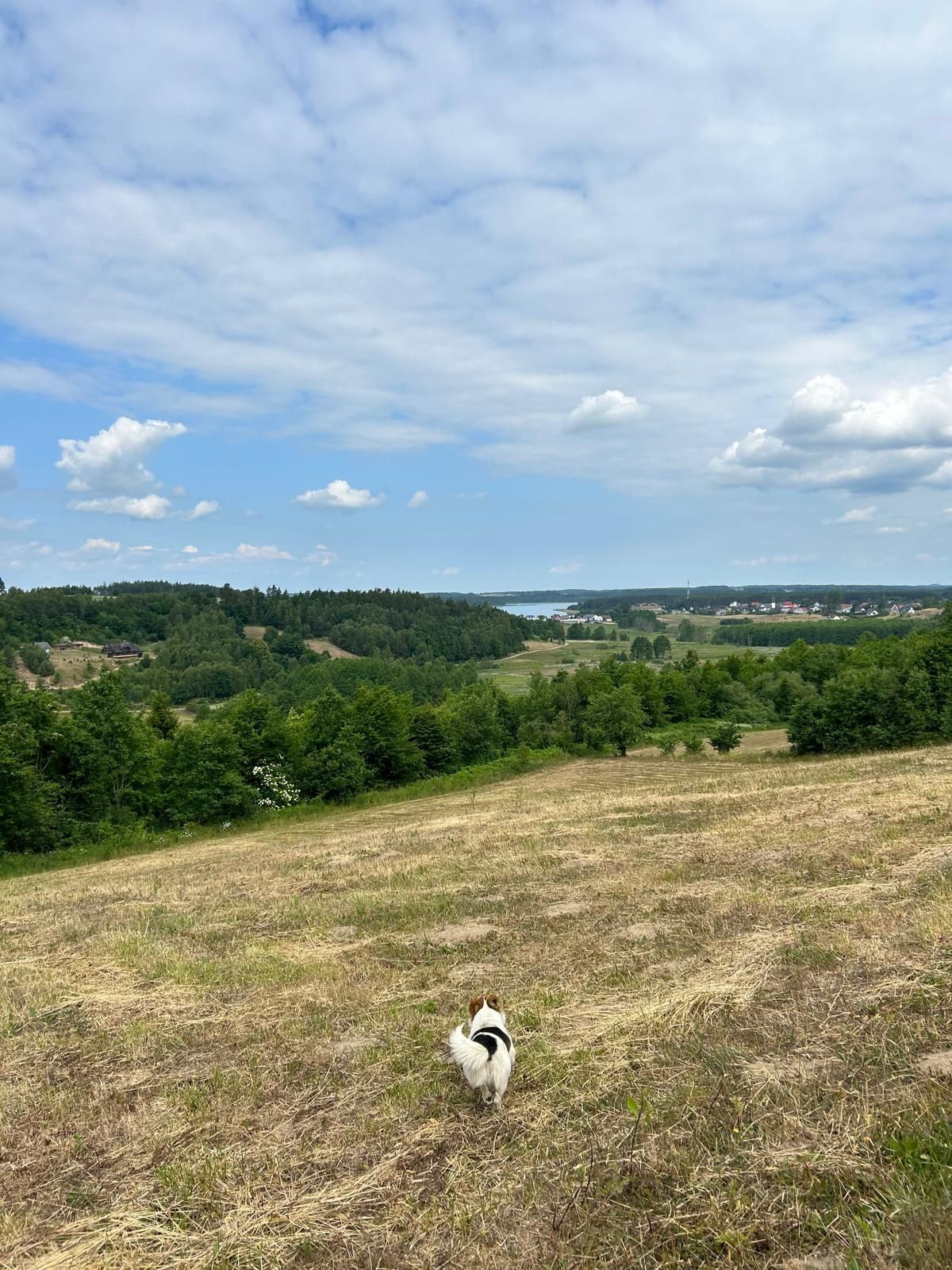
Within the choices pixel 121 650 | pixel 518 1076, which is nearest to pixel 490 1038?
pixel 518 1076

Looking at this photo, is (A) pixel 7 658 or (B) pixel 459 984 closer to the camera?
(B) pixel 459 984

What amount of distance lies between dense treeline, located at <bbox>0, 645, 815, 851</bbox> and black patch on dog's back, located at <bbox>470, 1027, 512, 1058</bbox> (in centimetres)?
3835

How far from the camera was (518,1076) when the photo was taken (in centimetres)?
618

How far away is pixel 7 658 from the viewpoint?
124875 mm

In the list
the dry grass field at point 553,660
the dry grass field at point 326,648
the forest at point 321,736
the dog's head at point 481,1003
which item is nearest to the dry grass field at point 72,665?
the dry grass field at point 326,648

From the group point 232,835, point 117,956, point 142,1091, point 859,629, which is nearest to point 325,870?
point 117,956

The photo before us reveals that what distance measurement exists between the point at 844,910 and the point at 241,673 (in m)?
144

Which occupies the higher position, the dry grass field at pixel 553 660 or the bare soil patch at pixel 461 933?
the bare soil patch at pixel 461 933

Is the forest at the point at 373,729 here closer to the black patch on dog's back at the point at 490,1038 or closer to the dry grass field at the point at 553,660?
the black patch on dog's back at the point at 490,1038

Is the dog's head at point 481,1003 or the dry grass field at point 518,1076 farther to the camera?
the dog's head at point 481,1003

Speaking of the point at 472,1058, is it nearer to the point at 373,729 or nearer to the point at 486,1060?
the point at 486,1060

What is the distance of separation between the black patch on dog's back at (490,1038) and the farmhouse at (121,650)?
176 metres

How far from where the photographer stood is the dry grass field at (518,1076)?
4332 mm

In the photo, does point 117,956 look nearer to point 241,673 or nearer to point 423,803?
point 423,803
